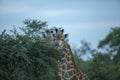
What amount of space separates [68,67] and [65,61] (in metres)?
0.26

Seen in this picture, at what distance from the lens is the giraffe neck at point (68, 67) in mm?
19047

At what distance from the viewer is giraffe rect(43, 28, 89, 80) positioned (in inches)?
747

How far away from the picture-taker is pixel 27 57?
750 inches

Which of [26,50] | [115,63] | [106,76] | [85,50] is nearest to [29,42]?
[26,50]

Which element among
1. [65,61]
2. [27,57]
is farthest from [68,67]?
[27,57]

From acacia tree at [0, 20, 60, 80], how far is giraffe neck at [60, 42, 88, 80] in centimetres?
26

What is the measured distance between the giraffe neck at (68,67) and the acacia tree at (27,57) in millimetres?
264

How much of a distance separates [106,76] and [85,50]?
17285 mm

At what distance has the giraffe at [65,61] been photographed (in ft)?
62.3

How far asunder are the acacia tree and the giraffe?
A: 230 millimetres

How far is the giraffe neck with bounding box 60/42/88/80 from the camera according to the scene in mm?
19047

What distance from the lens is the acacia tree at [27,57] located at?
61.5ft

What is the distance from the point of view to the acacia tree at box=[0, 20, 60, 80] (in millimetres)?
18734

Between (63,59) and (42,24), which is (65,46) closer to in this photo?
(63,59)
